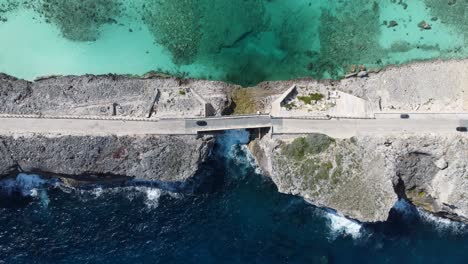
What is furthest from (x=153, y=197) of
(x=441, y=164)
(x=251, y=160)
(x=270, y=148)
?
(x=441, y=164)

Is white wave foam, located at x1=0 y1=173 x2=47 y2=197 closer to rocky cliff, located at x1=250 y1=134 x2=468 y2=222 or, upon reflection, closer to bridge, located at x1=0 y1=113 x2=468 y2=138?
bridge, located at x1=0 y1=113 x2=468 y2=138

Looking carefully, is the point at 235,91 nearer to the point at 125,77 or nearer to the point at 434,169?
the point at 125,77

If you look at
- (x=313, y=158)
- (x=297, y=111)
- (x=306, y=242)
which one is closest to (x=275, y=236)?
(x=306, y=242)

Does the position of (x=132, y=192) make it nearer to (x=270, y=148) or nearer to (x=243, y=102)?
(x=243, y=102)

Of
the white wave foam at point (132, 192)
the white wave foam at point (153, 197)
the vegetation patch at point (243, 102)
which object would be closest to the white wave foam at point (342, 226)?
the vegetation patch at point (243, 102)

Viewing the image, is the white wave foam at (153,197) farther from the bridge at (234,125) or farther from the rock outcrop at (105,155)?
the bridge at (234,125)

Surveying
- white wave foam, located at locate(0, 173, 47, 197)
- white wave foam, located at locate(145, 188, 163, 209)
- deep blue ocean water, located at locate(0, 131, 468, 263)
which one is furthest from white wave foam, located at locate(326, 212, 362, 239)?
white wave foam, located at locate(0, 173, 47, 197)

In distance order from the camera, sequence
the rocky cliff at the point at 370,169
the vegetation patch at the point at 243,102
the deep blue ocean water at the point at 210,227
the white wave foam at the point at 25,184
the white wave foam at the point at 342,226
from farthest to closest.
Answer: the vegetation patch at the point at 243,102 → the white wave foam at the point at 342,226 → the white wave foam at the point at 25,184 → the deep blue ocean water at the point at 210,227 → the rocky cliff at the point at 370,169
